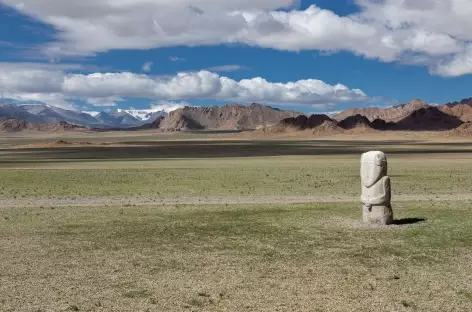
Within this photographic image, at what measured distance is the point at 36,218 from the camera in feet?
65.8

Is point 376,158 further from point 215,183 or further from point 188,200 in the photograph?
point 215,183

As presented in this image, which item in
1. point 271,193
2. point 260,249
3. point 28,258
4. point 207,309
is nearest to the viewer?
point 207,309

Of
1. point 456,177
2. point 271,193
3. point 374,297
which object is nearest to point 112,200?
point 271,193

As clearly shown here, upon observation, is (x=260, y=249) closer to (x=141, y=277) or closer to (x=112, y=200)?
(x=141, y=277)

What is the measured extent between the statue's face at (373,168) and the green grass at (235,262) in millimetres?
1578

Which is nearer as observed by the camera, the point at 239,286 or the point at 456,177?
the point at 239,286

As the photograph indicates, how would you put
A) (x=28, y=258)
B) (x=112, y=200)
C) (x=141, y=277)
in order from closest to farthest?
(x=141, y=277) < (x=28, y=258) < (x=112, y=200)

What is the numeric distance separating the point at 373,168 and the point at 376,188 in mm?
652

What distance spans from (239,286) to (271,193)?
56.8 feet

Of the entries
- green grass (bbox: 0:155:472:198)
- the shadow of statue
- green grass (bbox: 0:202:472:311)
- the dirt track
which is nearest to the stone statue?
the shadow of statue

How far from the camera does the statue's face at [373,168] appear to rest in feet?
58.0

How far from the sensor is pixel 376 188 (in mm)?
17656

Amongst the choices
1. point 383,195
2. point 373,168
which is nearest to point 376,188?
point 383,195

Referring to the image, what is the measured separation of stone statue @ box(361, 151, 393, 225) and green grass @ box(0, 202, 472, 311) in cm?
70
